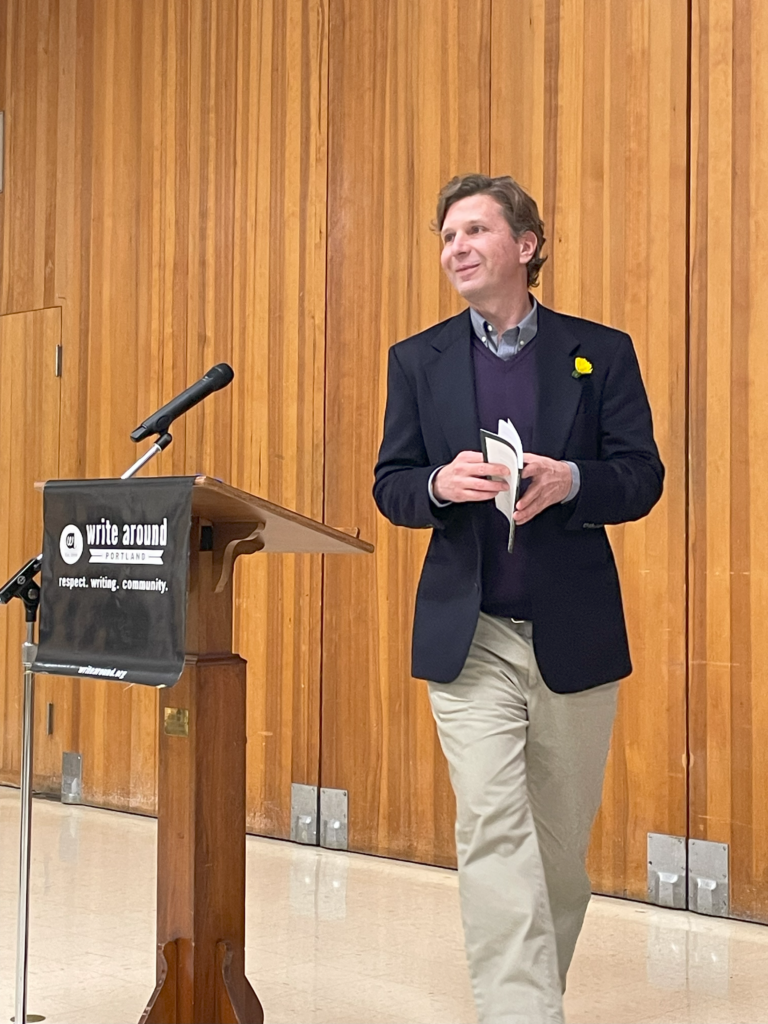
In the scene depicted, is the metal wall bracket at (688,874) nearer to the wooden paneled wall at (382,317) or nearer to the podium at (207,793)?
the wooden paneled wall at (382,317)

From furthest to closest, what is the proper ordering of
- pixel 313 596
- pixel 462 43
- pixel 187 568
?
1. pixel 313 596
2. pixel 462 43
3. pixel 187 568

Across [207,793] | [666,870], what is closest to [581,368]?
[207,793]

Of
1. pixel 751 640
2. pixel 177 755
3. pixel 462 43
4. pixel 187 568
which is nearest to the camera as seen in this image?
pixel 187 568

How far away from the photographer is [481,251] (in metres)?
2.85

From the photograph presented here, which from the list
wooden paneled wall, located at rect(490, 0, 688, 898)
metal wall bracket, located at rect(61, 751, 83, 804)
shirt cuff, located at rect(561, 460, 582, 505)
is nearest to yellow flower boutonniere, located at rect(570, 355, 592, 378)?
shirt cuff, located at rect(561, 460, 582, 505)

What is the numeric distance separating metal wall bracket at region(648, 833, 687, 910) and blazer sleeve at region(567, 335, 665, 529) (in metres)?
1.79

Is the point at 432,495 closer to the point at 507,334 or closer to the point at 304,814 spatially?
the point at 507,334

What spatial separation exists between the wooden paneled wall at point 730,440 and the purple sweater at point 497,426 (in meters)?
1.58

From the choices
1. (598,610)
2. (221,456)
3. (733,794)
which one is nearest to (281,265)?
(221,456)

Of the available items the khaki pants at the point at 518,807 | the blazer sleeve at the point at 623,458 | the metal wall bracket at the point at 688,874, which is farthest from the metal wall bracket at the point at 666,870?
the blazer sleeve at the point at 623,458

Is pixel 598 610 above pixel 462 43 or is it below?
below

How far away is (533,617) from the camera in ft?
8.98

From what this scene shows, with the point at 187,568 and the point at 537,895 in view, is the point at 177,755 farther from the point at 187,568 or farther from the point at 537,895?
the point at 537,895

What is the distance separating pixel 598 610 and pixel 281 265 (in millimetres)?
3068
